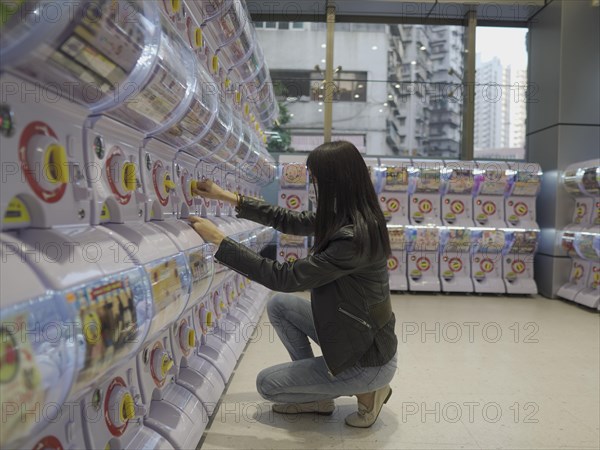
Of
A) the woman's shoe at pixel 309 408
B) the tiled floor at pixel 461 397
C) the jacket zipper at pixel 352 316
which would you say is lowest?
the tiled floor at pixel 461 397

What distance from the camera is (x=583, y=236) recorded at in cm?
508

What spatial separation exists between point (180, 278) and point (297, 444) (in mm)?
957

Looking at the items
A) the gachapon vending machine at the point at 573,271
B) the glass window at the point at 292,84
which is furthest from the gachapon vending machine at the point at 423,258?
the glass window at the point at 292,84

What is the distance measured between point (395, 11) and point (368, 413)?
5716mm

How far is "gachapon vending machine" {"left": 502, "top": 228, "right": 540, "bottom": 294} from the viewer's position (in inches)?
228

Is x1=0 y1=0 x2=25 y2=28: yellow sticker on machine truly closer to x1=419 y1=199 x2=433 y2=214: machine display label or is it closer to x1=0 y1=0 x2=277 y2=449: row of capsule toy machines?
x1=0 y1=0 x2=277 y2=449: row of capsule toy machines

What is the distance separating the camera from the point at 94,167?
125cm

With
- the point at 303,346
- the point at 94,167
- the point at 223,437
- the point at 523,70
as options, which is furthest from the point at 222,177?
the point at 523,70

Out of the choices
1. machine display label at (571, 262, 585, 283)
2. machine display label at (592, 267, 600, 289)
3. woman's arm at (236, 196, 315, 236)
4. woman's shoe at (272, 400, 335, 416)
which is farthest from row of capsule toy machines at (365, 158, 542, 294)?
woman's shoe at (272, 400, 335, 416)

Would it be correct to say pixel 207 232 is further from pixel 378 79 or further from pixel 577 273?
pixel 378 79

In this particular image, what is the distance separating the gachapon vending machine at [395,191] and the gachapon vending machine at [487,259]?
2.69 ft

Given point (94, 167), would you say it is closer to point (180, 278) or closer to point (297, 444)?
point (180, 278)

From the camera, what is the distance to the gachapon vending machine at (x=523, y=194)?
5801 mm

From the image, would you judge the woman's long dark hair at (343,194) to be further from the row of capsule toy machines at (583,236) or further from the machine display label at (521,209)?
the machine display label at (521,209)
